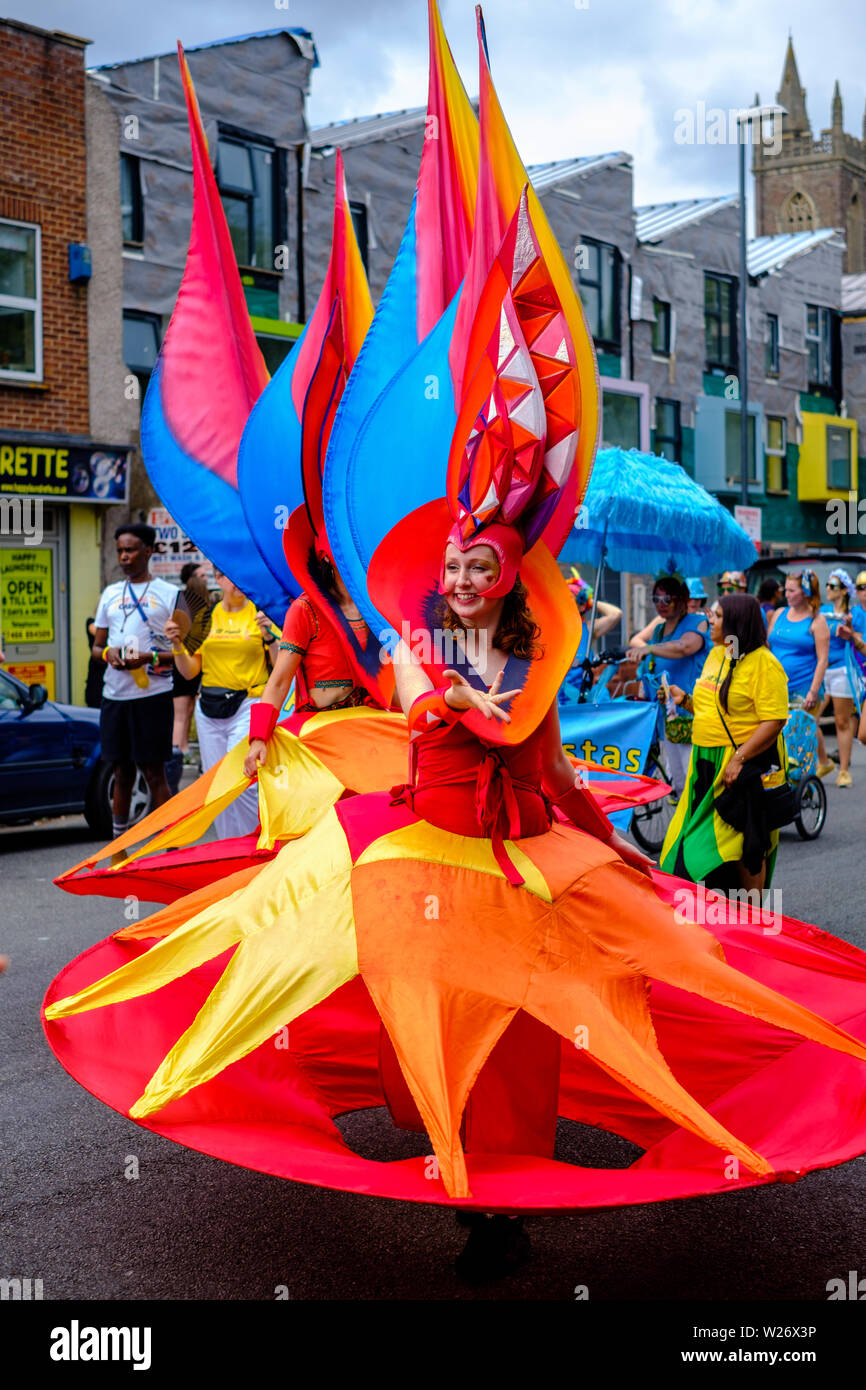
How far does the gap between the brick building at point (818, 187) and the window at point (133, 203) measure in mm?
77233

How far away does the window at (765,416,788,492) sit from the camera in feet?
122

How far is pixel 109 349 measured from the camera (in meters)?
18.3

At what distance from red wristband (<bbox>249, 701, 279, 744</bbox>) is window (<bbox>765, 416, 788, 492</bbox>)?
3299 cm

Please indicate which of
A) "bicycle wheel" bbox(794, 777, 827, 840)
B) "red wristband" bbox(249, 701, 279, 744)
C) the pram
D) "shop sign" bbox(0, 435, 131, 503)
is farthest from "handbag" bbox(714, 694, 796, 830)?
"shop sign" bbox(0, 435, 131, 503)

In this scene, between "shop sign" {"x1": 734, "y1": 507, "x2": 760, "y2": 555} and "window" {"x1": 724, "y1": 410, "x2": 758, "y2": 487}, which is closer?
"shop sign" {"x1": 734, "y1": 507, "x2": 760, "y2": 555}

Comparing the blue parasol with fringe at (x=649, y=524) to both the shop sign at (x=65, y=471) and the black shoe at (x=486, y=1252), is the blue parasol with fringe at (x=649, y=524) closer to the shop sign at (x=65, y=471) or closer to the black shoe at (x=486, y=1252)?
→ the black shoe at (x=486, y=1252)

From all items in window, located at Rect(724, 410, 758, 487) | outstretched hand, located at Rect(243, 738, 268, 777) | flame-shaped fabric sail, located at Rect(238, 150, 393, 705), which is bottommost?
outstretched hand, located at Rect(243, 738, 268, 777)

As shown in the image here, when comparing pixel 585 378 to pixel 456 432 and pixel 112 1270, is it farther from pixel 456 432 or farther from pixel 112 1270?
pixel 112 1270

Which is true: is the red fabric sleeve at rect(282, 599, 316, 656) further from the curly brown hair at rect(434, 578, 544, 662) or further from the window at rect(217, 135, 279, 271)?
the window at rect(217, 135, 279, 271)

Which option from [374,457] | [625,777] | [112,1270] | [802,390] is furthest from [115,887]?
[802,390]

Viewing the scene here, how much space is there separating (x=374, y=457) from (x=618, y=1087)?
195 cm

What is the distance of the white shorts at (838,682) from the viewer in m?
13.3

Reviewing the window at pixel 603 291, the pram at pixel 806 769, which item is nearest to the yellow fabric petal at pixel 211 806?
the pram at pixel 806 769

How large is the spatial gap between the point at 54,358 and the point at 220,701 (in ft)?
36.0
